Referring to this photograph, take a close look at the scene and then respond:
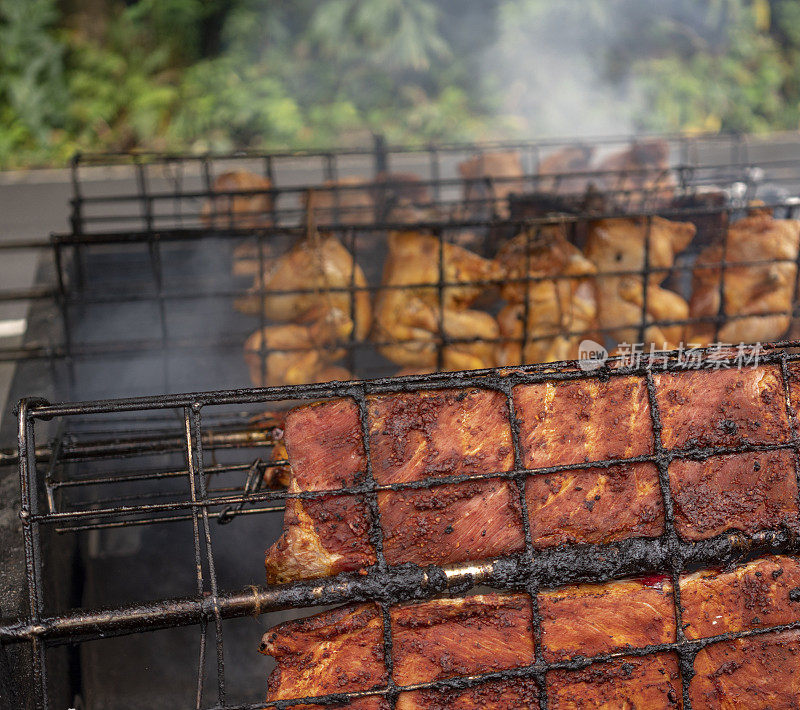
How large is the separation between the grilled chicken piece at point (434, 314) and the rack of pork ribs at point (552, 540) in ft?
7.60

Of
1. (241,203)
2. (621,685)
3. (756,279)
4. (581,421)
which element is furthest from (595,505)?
(241,203)

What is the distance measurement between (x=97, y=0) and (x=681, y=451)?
18.1 metres

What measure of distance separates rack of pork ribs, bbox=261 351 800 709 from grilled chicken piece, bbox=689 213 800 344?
2615 mm

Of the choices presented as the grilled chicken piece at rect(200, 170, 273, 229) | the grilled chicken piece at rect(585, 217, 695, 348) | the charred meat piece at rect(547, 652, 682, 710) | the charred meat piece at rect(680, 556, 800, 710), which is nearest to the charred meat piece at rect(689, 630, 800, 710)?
the charred meat piece at rect(680, 556, 800, 710)

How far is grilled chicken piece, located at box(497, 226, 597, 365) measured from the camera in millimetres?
4820

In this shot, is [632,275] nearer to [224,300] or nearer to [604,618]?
[604,618]

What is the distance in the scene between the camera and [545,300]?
4.89 m

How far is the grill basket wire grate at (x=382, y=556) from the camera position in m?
2.18

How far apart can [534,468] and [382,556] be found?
0.63m

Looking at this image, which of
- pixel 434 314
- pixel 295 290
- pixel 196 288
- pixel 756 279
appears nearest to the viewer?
pixel 295 290

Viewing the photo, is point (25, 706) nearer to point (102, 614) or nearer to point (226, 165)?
point (102, 614)

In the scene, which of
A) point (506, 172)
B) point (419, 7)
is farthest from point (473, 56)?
point (506, 172)

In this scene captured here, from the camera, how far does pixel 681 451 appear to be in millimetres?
2498

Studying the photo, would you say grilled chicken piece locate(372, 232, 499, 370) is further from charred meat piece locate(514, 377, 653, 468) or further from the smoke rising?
the smoke rising
